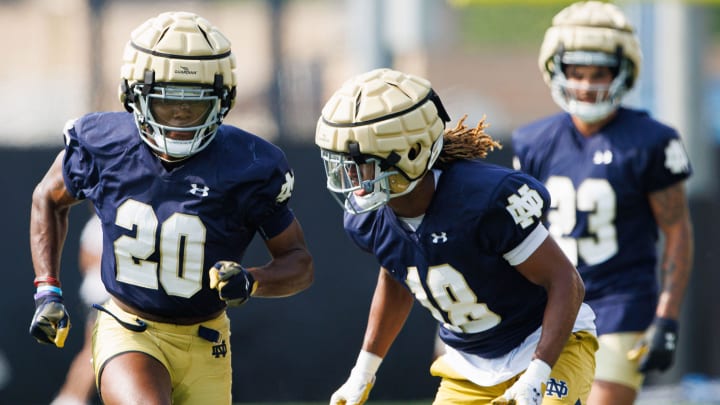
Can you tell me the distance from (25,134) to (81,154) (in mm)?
6440

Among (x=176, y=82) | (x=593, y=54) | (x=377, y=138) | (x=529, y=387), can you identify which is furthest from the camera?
(x=593, y=54)

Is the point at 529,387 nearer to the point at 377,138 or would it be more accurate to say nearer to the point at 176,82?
the point at 377,138

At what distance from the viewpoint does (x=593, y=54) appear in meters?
5.82

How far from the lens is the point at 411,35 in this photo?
57.8 feet

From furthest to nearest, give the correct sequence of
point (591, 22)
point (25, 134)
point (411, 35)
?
point (411, 35), point (25, 134), point (591, 22)

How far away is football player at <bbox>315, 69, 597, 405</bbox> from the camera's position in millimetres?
4047

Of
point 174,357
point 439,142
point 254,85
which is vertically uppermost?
point 439,142

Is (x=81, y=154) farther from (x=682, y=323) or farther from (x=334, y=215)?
(x=682, y=323)

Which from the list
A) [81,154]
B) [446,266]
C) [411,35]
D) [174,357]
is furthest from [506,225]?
[411,35]

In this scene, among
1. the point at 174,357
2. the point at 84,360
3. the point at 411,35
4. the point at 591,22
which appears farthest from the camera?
the point at 411,35

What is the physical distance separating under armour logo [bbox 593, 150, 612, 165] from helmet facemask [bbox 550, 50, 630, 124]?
16cm

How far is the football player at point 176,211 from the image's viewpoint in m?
4.41

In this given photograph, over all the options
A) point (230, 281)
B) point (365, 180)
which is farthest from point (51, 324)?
point (365, 180)

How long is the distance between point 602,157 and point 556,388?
174 cm
